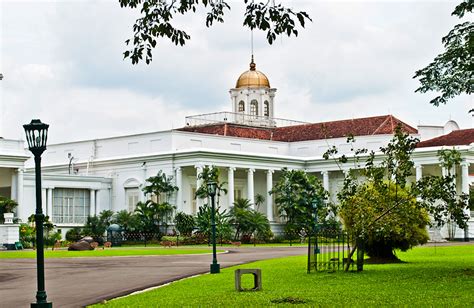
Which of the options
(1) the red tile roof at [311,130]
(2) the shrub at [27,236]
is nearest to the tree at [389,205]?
(2) the shrub at [27,236]

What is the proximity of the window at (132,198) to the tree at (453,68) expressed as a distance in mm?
48010

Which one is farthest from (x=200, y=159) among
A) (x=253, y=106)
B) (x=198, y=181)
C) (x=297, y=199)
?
(x=253, y=106)

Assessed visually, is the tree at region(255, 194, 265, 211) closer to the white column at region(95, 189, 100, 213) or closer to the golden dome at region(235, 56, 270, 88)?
the white column at region(95, 189, 100, 213)

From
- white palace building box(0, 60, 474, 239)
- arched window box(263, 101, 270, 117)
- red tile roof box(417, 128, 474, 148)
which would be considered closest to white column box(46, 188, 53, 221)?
white palace building box(0, 60, 474, 239)

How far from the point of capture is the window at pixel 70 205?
6775 cm

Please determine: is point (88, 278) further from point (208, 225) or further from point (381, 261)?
point (208, 225)

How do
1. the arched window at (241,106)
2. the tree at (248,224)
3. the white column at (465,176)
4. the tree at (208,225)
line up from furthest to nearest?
1. the arched window at (241,106)
2. the white column at (465,176)
3. the tree at (248,224)
4. the tree at (208,225)

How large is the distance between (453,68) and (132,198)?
163 ft

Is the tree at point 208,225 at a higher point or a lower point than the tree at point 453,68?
lower

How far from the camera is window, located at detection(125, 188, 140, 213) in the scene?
7069cm

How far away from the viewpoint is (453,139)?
7131 centimetres

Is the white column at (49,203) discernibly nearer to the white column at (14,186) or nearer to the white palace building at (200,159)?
the white palace building at (200,159)

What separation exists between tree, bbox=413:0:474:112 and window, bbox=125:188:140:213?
4801cm

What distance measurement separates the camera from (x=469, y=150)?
66875mm
